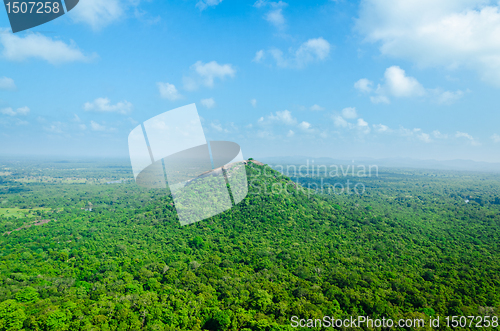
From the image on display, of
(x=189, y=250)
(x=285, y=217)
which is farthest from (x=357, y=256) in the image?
(x=189, y=250)

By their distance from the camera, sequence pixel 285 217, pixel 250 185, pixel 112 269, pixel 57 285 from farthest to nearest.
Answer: pixel 250 185, pixel 285 217, pixel 112 269, pixel 57 285

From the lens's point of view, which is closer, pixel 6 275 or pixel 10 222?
pixel 6 275

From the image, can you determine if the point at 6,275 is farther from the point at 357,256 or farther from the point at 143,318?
the point at 357,256

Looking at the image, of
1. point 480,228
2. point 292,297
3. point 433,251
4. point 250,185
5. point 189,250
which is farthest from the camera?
point 480,228

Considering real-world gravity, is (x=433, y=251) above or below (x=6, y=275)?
below

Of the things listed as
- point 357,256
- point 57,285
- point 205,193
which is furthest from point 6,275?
point 357,256

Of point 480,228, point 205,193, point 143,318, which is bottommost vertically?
point 480,228
